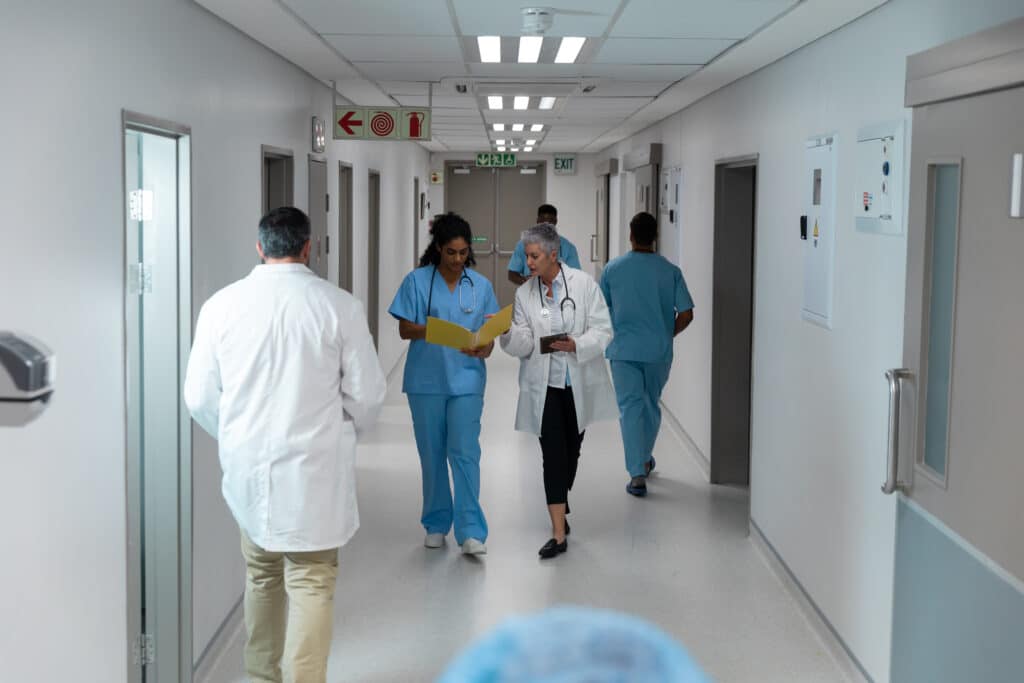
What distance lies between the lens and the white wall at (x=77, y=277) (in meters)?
2.47

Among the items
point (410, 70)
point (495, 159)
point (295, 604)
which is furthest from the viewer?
point (495, 159)

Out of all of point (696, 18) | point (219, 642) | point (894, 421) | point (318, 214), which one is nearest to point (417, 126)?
point (318, 214)

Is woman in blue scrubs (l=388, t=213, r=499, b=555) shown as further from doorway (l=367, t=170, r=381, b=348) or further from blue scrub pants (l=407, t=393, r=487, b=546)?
doorway (l=367, t=170, r=381, b=348)

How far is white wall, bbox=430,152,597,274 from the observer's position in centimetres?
1797

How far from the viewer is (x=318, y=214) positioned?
662 centimetres

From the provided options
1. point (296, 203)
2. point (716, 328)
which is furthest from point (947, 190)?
point (716, 328)

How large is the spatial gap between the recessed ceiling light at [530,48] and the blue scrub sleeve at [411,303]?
114cm

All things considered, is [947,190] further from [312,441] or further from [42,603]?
[42,603]

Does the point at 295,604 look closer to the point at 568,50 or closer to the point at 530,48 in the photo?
the point at 530,48

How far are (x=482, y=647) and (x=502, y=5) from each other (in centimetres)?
376

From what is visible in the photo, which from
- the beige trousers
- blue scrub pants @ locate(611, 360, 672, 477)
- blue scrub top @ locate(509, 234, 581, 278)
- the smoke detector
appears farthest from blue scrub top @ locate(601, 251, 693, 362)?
the beige trousers

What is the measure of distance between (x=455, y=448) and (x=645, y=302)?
1.82 meters

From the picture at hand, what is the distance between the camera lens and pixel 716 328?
285 inches

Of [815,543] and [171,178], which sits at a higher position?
[171,178]
